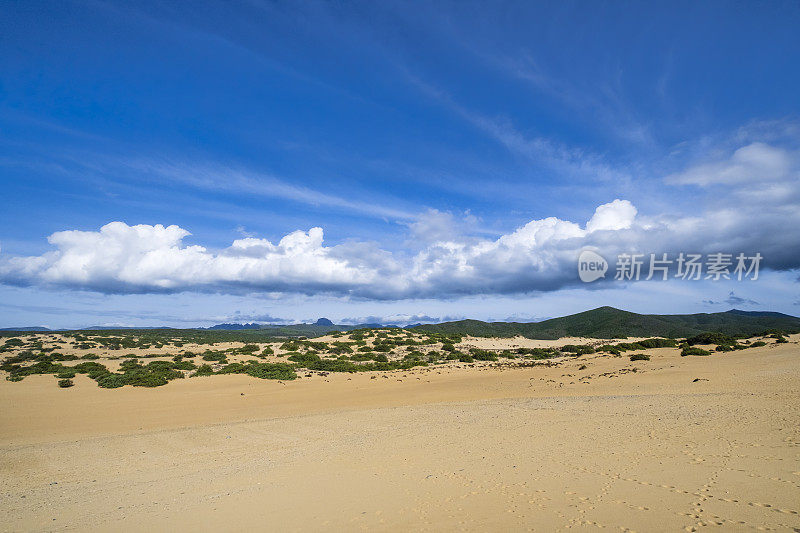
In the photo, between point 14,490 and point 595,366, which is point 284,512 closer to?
point 14,490

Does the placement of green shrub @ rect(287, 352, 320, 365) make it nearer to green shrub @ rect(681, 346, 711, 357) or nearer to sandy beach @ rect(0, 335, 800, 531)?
sandy beach @ rect(0, 335, 800, 531)

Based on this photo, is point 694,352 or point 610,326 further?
point 610,326

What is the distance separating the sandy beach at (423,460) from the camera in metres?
6.35

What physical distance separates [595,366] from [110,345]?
53822 millimetres

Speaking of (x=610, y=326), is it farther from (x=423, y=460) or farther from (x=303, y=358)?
(x=423, y=460)

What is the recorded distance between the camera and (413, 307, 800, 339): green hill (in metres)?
75.2

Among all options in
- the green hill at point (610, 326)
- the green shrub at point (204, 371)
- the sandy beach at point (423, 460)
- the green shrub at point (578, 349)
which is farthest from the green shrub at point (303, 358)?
the green hill at point (610, 326)

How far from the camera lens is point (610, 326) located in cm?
8044

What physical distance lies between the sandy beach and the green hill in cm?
5572

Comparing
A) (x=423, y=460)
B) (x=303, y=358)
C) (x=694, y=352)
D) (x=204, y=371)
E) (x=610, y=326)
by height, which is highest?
(x=694, y=352)

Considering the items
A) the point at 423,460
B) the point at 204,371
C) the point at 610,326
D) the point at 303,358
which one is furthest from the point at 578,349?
the point at 610,326

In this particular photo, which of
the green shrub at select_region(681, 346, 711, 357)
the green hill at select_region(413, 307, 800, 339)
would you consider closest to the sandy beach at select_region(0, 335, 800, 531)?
the green shrub at select_region(681, 346, 711, 357)

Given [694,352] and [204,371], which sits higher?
[694,352]

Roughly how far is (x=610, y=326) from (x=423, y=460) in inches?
3255
